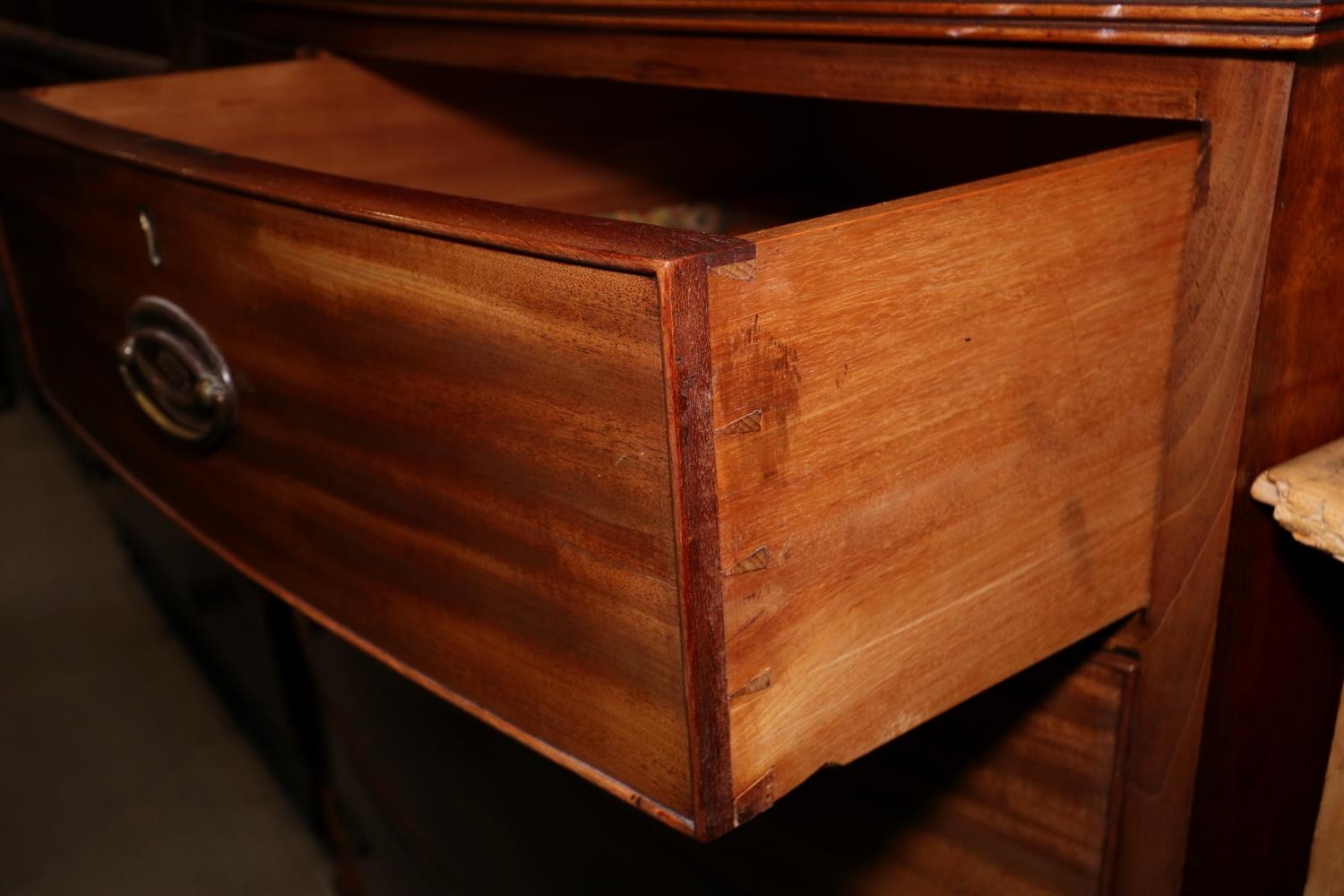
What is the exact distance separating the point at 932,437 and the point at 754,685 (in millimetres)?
117

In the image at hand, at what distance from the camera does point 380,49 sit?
966 millimetres

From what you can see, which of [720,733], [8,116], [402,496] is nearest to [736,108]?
[8,116]

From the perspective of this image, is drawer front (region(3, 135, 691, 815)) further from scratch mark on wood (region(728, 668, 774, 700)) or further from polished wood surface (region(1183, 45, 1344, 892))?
polished wood surface (region(1183, 45, 1344, 892))

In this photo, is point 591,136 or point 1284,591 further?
point 591,136

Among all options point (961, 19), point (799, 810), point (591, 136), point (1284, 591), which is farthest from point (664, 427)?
point (591, 136)

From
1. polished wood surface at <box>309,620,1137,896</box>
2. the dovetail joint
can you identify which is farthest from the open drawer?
polished wood surface at <box>309,620,1137,896</box>

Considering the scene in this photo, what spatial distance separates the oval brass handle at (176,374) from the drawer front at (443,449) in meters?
0.01

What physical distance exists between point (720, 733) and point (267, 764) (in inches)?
54.1

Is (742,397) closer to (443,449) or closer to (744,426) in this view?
(744,426)

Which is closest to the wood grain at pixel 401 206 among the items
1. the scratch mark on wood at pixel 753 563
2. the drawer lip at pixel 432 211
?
the drawer lip at pixel 432 211

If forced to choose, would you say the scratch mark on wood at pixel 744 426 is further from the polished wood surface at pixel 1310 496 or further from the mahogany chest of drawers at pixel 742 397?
the polished wood surface at pixel 1310 496

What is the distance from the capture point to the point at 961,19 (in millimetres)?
588

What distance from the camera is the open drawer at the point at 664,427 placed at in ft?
1.39

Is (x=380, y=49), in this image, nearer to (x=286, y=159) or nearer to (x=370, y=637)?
(x=286, y=159)
